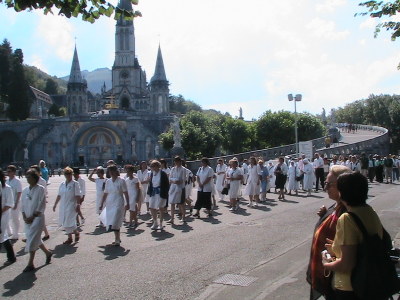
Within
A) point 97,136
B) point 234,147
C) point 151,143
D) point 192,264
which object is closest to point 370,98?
point 234,147

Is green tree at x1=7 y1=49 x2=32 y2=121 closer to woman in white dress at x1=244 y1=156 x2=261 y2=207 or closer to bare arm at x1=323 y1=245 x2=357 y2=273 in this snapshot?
woman in white dress at x1=244 y1=156 x2=261 y2=207

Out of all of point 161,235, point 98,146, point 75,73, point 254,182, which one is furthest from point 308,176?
point 75,73

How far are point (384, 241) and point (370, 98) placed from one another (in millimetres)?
96367

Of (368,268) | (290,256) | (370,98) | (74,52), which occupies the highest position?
(74,52)

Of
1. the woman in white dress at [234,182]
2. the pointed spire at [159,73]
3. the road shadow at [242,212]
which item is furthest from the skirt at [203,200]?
the pointed spire at [159,73]

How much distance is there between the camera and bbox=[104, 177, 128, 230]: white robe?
10.3 m

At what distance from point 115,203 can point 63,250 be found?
4.76 ft

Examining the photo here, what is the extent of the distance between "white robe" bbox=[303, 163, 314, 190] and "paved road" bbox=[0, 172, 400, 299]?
7.28 m

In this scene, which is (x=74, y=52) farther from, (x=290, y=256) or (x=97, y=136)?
(x=290, y=256)

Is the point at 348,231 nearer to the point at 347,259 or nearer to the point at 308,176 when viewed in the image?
the point at 347,259

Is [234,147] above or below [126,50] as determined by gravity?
below

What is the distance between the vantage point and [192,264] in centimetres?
842

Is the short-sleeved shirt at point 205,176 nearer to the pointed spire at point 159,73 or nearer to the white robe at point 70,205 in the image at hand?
the white robe at point 70,205

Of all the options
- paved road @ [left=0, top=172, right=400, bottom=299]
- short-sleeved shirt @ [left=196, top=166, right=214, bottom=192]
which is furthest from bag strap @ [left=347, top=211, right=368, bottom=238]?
short-sleeved shirt @ [left=196, top=166, right=214, bottom=192]
